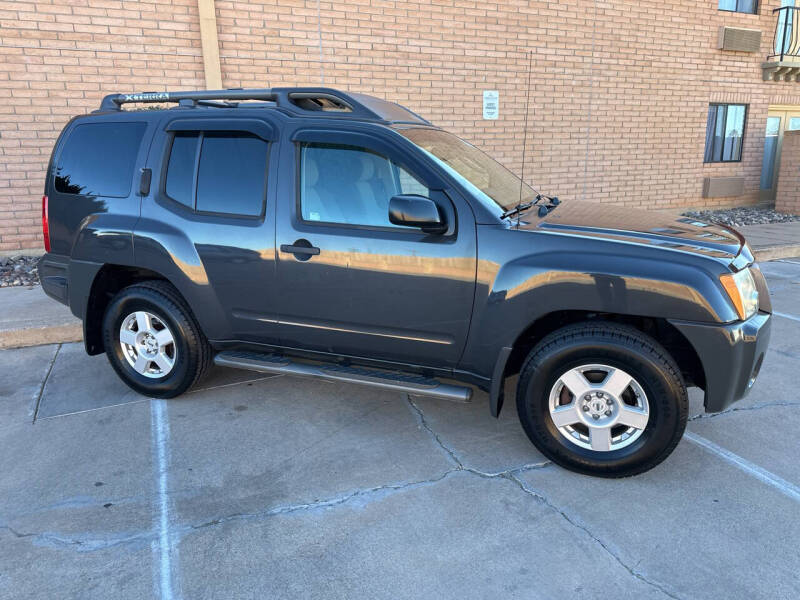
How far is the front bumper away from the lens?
2.86m

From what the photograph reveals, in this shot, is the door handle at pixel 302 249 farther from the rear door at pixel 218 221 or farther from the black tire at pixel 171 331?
the black tire at pixel 171 331

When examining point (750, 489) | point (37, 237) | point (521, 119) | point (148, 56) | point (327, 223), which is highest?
point (148, 56)

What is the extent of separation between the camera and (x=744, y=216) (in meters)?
11.8

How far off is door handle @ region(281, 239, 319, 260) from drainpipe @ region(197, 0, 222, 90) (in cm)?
579

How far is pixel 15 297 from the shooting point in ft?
20.9

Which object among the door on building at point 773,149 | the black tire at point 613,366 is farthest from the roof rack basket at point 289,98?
the door on building at point 773,149

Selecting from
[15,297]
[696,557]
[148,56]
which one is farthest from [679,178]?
[15,297]

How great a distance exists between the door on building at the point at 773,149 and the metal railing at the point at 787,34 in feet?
4.24

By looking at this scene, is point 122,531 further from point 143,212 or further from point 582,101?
point 582,101

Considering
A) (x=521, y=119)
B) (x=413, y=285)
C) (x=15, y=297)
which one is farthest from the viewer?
(x=521, y=119)

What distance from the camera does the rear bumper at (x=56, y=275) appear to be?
4266 millimetres

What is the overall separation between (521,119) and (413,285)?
7880mm

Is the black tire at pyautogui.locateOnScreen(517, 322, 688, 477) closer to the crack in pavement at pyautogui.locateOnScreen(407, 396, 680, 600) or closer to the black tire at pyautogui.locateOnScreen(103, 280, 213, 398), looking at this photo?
the crack in pavement at pyautogui.locateOnScreen(407, 396, 680, 600)

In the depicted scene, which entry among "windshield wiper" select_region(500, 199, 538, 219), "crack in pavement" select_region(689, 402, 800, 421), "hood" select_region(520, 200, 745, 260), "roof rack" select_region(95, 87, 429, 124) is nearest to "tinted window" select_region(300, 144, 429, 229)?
"roof rack" select_region(95, 87, 429, 124)
